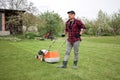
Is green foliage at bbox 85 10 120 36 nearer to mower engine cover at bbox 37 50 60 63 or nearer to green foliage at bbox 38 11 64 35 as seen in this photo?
green foliage at bbox 38 11 64 35

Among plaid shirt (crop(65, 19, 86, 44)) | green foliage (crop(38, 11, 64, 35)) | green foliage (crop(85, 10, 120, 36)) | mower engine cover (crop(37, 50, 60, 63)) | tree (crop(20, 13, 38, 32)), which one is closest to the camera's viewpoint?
plaid shirt (crop(65, 19, 86, 44))

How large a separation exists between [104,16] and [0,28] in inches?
1327

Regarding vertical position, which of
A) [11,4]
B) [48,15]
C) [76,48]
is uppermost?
[11,4]

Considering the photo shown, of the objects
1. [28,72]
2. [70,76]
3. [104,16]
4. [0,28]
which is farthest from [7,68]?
[104,16]

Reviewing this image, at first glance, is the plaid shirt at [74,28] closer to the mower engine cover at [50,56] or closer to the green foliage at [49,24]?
the mower engine cover at [50,56]

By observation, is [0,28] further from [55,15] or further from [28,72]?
[28,72]

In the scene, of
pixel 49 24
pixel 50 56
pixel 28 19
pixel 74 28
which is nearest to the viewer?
pixel 74 28

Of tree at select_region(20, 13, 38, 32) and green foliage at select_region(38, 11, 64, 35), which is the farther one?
green foliage at select_region(38, 11, 64, 35)

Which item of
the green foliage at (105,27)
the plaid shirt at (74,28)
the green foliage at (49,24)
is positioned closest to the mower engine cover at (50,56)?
the plaid shirt at (74,28)

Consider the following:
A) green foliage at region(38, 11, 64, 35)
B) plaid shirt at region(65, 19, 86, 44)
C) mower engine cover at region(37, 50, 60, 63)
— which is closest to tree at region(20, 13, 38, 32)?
green foliage at region(38, 11, 64, 35)

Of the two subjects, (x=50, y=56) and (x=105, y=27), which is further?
(x=105, y=27)

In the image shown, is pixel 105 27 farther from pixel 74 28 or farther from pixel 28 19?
pixel 74 28

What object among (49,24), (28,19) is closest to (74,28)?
(28,19)

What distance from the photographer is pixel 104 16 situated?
55812 millimetres
